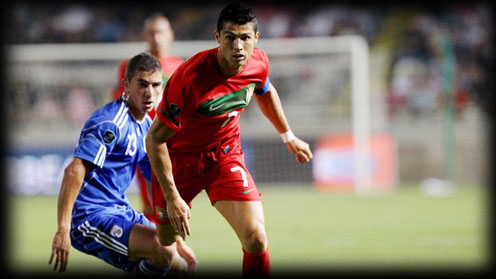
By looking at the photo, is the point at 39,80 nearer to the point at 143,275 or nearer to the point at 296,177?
the point at 296,177

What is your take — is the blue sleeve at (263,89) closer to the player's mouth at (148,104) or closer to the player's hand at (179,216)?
the player's mouth at (148,104)

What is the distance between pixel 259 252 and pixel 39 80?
42.2ft

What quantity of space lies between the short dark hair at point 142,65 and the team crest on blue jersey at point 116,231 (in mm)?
1103

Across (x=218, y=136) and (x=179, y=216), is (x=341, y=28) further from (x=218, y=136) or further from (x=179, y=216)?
(x=179, y=216)

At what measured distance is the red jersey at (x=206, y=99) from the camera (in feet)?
16.1

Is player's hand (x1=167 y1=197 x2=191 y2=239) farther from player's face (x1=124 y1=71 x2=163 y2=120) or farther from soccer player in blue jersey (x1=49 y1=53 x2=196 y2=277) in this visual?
player's face (x1=124 y1=71 x2=163 y2=120)

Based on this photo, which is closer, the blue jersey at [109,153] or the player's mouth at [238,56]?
the player's mouth at [238,56]

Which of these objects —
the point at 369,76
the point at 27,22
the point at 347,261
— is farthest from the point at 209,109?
the point at 27,22

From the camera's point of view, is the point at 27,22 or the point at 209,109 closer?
the point at 209,109

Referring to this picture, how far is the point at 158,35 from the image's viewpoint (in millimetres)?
7691

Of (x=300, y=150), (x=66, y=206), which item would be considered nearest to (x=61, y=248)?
(x=66, y=206)

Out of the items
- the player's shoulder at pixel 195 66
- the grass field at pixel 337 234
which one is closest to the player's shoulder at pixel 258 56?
the player's shoulder at pixel 195 66

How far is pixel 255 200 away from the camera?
534 centimetres

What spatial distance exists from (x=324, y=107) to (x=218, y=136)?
12124 mm
